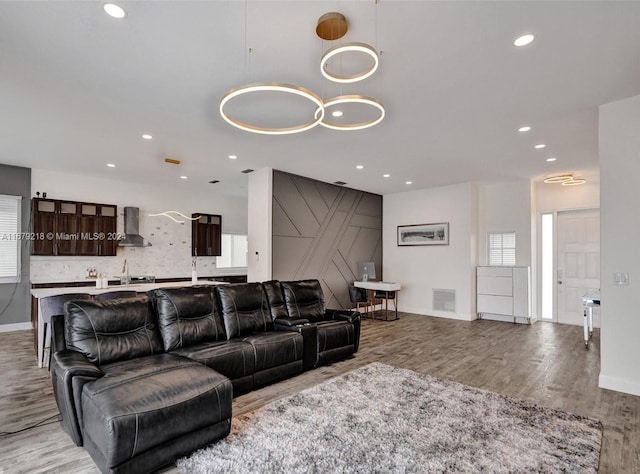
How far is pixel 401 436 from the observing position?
264cm

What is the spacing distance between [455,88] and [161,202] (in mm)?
7225

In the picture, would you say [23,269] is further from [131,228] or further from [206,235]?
[206,235]

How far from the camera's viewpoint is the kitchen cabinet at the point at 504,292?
23.7ft

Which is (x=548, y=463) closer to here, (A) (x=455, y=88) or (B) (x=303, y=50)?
(A) (x=455, y=88)

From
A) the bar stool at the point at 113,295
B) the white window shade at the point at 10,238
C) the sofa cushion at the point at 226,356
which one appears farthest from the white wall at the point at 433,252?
the white window shade at the point at 10,238

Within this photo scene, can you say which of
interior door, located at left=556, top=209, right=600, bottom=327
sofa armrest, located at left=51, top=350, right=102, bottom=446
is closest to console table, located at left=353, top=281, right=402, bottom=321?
interior door, located at left=556, top=209, right=600, bottom=327

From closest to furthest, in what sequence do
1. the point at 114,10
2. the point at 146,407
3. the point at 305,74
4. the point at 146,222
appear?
the point at 146,407 < the point at 114,10 < the point at 305,74 < the point at 146,222

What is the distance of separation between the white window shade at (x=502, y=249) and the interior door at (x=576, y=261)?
0.88 meters

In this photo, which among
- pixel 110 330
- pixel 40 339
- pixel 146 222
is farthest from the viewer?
pixel 146 222

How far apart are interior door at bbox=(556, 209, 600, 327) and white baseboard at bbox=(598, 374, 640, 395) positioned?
3.92 metres

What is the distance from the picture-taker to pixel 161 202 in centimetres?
841

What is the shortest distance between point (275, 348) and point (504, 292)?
5.81 metres

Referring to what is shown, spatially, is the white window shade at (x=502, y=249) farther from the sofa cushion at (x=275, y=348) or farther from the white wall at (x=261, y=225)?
the sofa cushion at (x=275, y=348)

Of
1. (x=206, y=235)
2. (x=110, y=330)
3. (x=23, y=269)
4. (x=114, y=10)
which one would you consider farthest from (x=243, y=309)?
(x=206, y=235)
